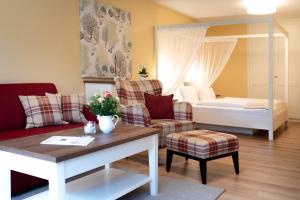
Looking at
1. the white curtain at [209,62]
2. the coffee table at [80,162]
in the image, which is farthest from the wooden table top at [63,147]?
the white curtain at [209,62]

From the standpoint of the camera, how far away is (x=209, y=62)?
6.36 meters

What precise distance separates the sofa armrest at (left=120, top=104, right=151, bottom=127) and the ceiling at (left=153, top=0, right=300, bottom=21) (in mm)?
2695

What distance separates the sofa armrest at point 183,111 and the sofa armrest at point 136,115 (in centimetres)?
51

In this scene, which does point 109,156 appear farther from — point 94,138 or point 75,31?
point 75,31

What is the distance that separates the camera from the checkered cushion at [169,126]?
3.63 metres

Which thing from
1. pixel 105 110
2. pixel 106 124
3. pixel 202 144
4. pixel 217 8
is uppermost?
pixel 217 8

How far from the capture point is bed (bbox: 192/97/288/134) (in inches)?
196

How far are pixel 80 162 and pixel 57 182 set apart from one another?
212 millimetres

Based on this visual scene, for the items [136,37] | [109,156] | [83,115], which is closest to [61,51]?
[83,115]

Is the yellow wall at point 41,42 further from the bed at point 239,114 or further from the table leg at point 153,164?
the bed at point 239,114

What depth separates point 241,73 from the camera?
757 cm

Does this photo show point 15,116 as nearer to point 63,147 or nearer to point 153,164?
point 63,147

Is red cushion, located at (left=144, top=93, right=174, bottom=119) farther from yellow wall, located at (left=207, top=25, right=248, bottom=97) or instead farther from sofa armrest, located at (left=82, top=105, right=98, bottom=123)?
yellow wall, located at (left=207, top=25, right=248, bottom=97)

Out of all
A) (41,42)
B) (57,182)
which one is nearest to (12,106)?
(41,42)
